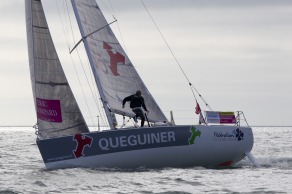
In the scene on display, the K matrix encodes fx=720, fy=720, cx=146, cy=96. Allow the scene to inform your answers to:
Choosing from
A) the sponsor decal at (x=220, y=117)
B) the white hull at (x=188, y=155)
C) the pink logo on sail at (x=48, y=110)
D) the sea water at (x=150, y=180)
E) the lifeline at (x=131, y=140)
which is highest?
the pink logo on sail at (x=48, y=110)

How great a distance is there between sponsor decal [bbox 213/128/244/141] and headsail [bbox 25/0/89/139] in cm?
396

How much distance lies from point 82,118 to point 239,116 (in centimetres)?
494

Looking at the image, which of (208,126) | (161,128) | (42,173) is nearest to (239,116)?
(208,126)

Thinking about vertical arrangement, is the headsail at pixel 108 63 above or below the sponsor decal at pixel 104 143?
above

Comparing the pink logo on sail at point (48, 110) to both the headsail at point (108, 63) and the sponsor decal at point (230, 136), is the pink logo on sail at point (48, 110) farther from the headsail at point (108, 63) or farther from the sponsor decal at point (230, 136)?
the sponsor decal at point (230, 136)

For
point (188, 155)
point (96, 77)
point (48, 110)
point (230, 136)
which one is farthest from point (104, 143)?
point (230, 136)

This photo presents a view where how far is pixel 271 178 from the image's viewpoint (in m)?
19.2

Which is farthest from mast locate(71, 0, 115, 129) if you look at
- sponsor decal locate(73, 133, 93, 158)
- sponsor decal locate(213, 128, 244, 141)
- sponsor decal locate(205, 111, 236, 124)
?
sponsor decal locate(213, 128, 244, 141)

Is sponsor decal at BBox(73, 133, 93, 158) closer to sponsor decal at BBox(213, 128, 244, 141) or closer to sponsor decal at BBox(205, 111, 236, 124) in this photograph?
sponsor decal at BBox(213, 128, 244, 141)

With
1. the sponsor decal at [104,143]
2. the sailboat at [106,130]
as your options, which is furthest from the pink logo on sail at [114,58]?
the sponsor decal at [104,143]

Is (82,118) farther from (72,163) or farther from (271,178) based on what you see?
(271,178)

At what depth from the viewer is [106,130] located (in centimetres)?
2055

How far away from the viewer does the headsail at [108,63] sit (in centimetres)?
2220

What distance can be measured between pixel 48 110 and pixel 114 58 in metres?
2.92
